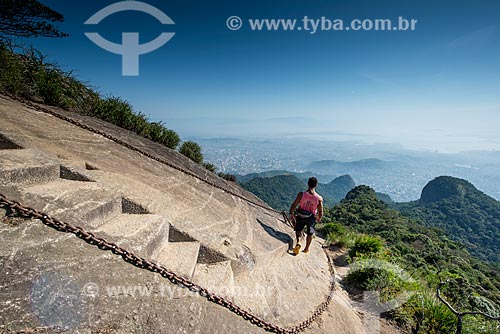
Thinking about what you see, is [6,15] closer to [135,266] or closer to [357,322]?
[135,266]

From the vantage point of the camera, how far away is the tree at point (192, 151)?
34.6 feet

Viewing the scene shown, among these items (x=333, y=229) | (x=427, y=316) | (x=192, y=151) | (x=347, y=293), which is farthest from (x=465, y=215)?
(x=427, y=316)

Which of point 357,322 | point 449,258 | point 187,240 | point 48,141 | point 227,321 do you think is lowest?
point 449,258

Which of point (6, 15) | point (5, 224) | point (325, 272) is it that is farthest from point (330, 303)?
point (6, 15)

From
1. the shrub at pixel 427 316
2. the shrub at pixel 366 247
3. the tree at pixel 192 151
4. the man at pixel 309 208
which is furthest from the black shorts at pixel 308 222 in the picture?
the tree at pixel 192 151

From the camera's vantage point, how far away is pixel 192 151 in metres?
10.8

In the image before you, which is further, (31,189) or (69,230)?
(31,189)

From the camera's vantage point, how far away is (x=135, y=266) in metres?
2.62

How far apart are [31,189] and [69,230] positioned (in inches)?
38.2

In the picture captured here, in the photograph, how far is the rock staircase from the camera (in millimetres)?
2791

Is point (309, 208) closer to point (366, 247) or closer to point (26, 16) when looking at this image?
Result: point (366, 247)

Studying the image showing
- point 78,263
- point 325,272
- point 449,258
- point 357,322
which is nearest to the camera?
point 78,263

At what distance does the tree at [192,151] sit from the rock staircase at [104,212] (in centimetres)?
673

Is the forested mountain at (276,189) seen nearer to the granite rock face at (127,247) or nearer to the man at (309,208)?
the man at (309,208)
